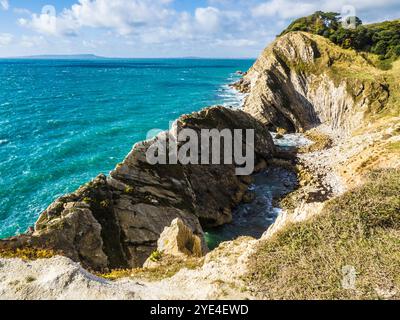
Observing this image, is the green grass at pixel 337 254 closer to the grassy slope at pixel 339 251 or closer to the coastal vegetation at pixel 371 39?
the grassy slope at pixel 339 251

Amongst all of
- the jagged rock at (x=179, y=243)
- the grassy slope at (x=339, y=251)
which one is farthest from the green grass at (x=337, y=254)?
the jagged rock at (x=179, y=243)

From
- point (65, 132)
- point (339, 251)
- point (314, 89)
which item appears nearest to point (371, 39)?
point (314, 89)

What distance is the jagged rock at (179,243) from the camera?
20.3m

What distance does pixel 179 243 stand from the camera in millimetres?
20625

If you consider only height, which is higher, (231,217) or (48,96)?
(48,96)

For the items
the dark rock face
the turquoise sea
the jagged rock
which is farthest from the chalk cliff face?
the jagged rock

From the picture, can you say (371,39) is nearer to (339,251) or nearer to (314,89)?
(314,89)

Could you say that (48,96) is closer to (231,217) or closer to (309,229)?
(231,217)

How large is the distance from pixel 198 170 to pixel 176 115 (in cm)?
4697

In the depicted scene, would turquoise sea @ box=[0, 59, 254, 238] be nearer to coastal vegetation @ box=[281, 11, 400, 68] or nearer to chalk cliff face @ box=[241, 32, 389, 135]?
chalk cliff face @ box=[241, 32, 389, 135]

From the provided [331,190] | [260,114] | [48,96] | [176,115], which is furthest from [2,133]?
[331,190]

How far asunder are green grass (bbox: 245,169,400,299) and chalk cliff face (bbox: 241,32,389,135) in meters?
46.1

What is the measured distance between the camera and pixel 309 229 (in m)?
16.9

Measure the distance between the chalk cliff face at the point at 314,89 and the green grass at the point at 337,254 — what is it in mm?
46114
